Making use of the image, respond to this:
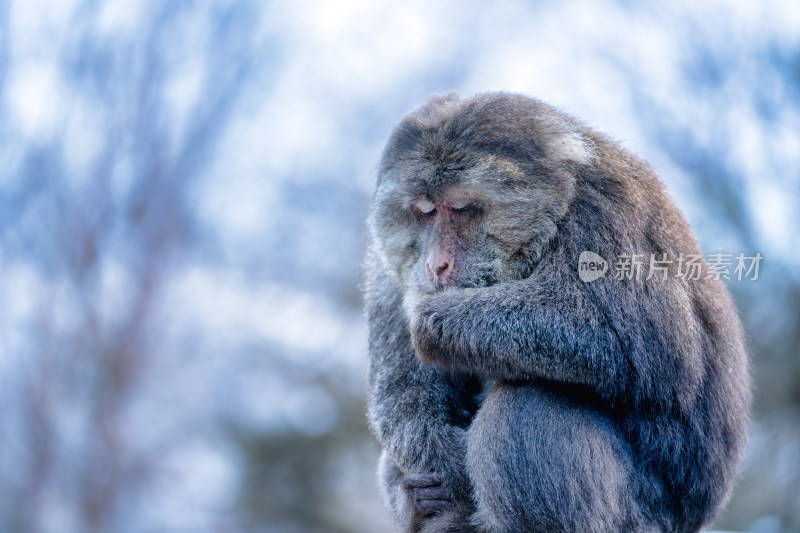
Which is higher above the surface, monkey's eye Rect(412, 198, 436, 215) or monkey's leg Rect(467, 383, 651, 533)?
monkey's eye Rect(412, 198, 436, 215)

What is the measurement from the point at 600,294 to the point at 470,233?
718 millimetres

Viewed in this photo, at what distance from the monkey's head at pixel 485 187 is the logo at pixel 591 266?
0.21 meters

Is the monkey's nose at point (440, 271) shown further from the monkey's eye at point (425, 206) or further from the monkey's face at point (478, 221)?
the monkey's eye at point (425, 206)

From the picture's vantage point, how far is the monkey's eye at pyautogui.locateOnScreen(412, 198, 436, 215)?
3795 mm

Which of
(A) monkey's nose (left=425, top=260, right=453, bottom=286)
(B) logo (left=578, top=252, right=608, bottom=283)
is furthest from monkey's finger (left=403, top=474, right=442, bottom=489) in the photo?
(B) logo (left=578, top=252, right=608, bottom=283)

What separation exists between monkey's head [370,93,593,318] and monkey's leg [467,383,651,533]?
67 centimetres

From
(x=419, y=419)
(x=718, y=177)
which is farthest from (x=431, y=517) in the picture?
(x=718, y=177)

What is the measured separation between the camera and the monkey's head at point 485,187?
3.62 meters

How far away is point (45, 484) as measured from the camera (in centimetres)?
975

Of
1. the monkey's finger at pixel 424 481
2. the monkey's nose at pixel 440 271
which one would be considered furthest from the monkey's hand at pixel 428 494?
the monkey's nose at pixel 440 271

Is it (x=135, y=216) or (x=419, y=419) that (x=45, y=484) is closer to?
(x=135, y=216)

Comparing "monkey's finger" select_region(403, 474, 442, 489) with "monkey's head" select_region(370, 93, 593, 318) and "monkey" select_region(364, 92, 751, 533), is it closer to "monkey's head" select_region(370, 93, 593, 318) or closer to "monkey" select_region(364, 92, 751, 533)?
"monkey" select_region(364, 92, 751, 533)

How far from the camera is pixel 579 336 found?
3301 millimetres

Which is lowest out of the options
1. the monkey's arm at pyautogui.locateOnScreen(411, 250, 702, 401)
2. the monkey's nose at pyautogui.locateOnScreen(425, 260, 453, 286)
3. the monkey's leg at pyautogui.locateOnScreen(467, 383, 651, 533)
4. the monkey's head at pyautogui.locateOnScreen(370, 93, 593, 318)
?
the monkey's leg at pyautogui.locateOnScreen(467, 383, 651, 533)
